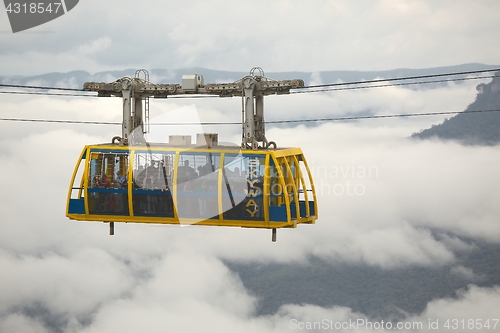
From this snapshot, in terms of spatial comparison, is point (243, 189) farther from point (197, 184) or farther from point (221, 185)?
point (197, 184)

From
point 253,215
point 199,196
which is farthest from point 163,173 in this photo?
point 253,215

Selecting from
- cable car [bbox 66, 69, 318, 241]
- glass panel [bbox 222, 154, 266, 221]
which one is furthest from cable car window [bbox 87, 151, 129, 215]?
glass panel [bbox 222, 154, 266, 221]

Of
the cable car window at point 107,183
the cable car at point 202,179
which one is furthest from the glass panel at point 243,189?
the cable car window at point 107,183

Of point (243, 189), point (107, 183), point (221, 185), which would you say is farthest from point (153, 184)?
point (243, 189)

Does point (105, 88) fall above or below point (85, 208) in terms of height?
above

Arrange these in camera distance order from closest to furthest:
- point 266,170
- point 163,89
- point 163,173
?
point 266,170 → point 163,173 → point 163,89

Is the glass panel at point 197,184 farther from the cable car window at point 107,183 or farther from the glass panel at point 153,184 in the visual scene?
the cable car window at point 107,183

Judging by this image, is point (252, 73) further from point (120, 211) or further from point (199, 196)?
point (120, 211)

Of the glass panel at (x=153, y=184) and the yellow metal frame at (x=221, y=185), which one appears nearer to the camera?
the yellow metal frame at (x=221, y=185)
